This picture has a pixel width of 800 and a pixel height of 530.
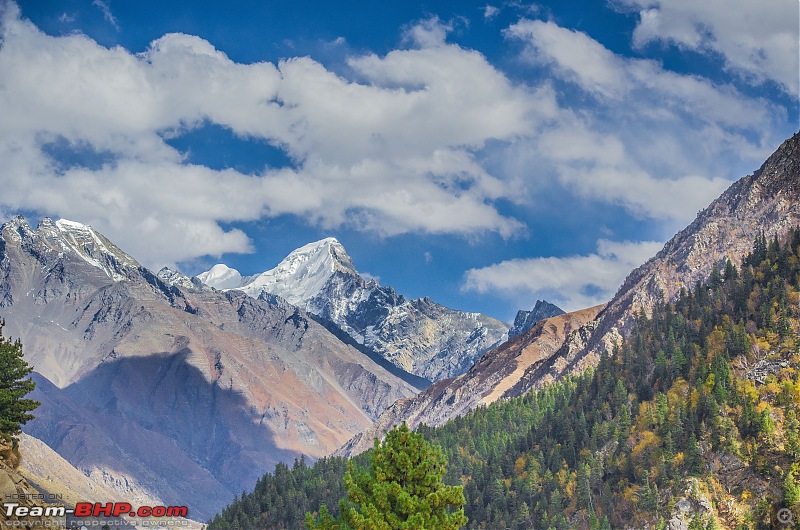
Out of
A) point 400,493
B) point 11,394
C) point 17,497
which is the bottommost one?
point 400,493

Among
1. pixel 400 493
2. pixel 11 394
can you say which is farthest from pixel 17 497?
pixel 400 493

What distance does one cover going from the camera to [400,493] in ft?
200

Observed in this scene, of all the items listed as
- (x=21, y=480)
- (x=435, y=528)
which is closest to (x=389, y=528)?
(x=435, y=528)

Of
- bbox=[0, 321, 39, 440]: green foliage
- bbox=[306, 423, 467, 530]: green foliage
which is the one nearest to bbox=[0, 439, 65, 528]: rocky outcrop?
bbox=[0, 321, 39, 440]: green foliage

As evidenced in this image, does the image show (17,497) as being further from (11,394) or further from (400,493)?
(400,493)

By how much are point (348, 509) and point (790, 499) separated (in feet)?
444

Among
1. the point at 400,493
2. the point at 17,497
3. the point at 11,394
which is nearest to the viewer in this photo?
the point at 400,493

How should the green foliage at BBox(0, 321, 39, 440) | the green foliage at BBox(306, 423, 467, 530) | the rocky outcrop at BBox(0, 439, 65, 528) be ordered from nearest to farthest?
1. the green foliage at BBox(306, 423, 467, 530)
2. the rocky outcrop at BBox(0, 439, 65, 528)
3. the green foliage at BBox(0, 321, 39, 440)

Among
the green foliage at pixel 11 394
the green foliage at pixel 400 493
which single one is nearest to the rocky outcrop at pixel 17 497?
the green foliage at pixel 11 394

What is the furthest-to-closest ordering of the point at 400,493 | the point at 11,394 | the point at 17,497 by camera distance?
the point at 11,394 → the point at 17,497 → the point at 400,493

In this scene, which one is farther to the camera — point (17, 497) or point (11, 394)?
point (11, 394)

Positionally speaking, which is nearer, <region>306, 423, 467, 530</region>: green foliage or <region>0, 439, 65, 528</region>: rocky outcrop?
<region>306, 423, 467, 530</region>: green foliage

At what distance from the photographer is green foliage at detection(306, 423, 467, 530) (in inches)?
2370

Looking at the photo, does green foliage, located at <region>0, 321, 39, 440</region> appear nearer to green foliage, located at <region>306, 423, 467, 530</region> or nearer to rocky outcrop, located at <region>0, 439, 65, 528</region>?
rocky outcrop, located at <region>0, 439, 65, 528</region>
